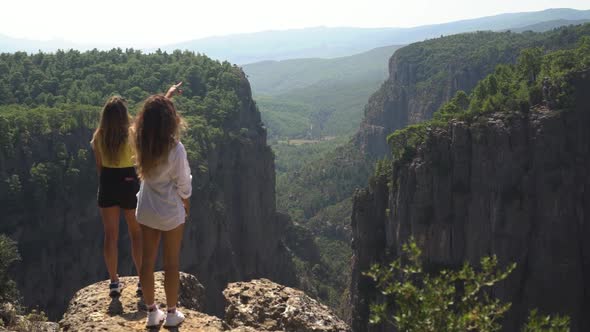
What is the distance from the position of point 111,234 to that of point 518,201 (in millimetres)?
38889

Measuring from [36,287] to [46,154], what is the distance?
10.9m

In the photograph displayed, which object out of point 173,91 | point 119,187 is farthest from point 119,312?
point 173,91

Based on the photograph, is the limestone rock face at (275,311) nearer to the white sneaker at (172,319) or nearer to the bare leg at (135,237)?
the white sneaker at (172,319)

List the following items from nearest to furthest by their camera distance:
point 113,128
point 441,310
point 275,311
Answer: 1. point 441,310
2. point 113,128
3. point 275,311

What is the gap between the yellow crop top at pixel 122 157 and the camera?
11.1m

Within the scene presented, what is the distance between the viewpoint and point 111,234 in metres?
11.9

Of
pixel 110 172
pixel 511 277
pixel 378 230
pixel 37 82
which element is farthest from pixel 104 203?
pixel 37 82

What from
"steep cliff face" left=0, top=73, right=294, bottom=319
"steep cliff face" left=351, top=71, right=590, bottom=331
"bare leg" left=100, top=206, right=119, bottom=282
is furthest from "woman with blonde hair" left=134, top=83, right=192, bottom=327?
"steep cliff face" left=0, top=73, right=294, bottom=319

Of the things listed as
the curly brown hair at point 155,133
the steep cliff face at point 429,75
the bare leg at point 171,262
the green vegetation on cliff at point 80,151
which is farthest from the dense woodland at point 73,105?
the steep cliff face at point 429,75

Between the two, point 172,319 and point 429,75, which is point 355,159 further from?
point 172,319

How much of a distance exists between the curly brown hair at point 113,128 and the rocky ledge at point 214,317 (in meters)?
2.62

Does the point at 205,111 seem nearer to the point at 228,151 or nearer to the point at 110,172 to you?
the point at 228,151

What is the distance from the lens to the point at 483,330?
8734 millimetres

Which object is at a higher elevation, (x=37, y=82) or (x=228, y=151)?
(x=37, y=82)
